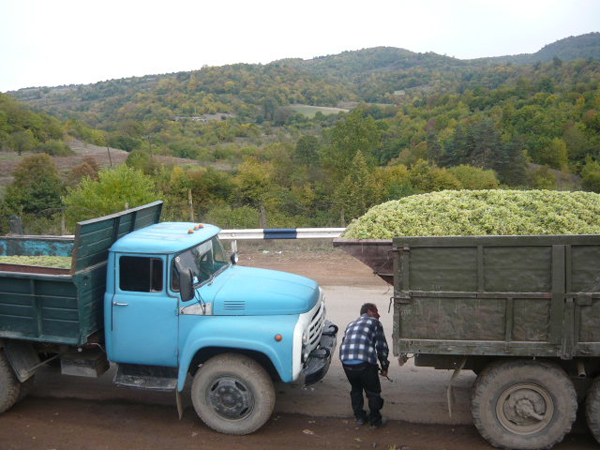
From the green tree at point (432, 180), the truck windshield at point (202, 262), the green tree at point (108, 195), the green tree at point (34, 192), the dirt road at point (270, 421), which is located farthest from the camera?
the green tree at point (432, 180)

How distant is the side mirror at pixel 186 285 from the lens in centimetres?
541

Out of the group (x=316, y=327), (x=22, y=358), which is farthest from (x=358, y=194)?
(x=22, y=358)

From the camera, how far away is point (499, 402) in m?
5.02

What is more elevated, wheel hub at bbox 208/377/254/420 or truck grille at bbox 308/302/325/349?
truck grille at bbox 308/302/325/349

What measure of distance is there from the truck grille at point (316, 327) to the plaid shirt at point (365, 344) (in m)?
0.37

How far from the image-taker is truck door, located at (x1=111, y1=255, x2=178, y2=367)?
5.52 m

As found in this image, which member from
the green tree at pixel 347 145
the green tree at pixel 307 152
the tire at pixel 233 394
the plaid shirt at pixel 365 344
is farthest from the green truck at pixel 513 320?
Answer: the green tree at pixel 307 152

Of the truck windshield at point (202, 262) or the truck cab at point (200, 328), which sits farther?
the truck windshield at point (202, 262)

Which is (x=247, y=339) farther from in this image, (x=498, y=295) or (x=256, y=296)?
Answer: (x=498, y=295)

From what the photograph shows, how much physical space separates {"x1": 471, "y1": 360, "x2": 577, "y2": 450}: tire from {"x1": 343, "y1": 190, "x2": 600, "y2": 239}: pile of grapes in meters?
1.36

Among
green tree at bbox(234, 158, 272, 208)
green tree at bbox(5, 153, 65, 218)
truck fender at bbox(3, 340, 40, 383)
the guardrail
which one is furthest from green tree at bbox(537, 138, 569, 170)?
truck fender at bbox(3, 340, 40, 383)

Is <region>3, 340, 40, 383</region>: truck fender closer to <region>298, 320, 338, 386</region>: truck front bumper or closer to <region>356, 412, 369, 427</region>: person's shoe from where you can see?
<region>298, 320, 338, 386</region>: truck front bumper

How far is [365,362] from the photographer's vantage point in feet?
17.7

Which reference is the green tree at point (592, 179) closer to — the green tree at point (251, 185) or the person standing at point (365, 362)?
the green tree at point (251, 185)
